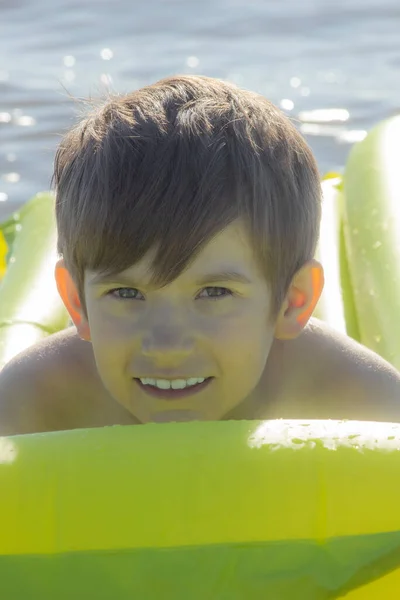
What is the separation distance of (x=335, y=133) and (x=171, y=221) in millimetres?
3186

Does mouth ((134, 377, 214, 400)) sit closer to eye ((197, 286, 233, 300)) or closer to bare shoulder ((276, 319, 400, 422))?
eye ((197, 286, 233, 300))

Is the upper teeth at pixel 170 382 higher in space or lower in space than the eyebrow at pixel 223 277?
lower

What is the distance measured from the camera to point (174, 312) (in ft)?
5.06

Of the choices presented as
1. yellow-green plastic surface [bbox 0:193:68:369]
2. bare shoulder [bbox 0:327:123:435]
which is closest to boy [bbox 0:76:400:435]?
bare shoulder [bbox 0:327:123:435]

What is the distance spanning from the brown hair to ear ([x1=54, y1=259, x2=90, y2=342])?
0.04m

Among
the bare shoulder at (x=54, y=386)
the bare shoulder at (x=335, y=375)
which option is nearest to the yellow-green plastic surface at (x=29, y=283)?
the bare shoulder at (x=54, y=386)

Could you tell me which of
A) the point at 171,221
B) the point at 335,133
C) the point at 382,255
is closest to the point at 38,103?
the point at 335,133

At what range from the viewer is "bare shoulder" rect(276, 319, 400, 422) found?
1.97 meters

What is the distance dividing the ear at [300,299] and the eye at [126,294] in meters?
0.27

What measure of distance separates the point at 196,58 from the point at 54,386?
3789 mm

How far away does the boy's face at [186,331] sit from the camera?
154cm

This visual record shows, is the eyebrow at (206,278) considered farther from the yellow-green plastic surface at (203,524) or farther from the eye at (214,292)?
the yellow-green plastic surface at (203,524)

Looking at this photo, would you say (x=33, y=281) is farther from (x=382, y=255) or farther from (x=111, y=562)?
(x=111, y=562)

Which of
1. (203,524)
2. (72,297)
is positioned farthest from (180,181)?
(203,524)
